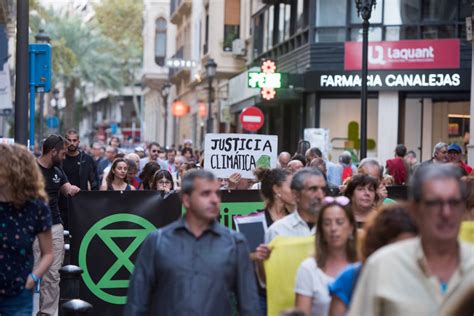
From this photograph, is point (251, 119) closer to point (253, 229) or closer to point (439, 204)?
point (253, 229)

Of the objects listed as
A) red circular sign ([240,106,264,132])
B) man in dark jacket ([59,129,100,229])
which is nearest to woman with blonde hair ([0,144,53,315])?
man in dark jacket ([59,129,100,229])

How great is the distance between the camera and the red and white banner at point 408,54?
3117 cm

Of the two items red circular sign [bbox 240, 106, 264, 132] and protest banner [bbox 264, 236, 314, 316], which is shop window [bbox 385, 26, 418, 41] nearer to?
red circular sign [bbox 240, 106, 264, 132]

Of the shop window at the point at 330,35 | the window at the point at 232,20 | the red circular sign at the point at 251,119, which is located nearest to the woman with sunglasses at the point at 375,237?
the red circular sign at the point at 251,119

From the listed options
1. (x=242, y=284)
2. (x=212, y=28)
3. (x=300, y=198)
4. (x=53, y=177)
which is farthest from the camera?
(x=212, y=28)

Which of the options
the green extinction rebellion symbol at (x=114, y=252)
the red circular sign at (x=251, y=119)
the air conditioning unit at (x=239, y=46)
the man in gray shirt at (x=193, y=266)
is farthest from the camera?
the air conditioning unit at (x=239, y=46)

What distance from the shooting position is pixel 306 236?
7762mm

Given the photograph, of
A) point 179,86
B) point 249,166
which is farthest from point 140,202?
point 179,86

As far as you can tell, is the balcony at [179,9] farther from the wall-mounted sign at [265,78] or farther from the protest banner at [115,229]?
the protest banner at [115,229]

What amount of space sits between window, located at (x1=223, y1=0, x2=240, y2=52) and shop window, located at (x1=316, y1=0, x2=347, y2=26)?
14661mm

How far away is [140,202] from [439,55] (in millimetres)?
21164

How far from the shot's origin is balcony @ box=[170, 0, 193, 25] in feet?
193

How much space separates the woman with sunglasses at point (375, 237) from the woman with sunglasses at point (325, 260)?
719 millimetres

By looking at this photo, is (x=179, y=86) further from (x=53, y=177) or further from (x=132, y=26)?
(x=53, y=177)
